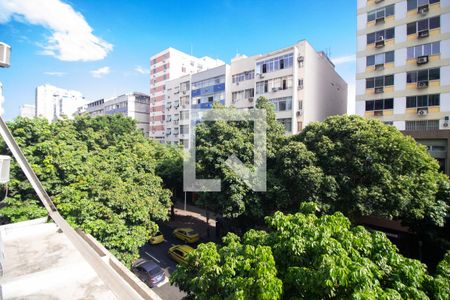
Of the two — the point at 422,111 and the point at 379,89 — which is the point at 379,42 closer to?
the point at 379,89

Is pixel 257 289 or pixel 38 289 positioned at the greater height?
pixel 257 289

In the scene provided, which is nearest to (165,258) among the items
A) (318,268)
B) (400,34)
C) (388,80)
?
(318,268)

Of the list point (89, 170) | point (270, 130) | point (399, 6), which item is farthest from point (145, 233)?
point (399, 6)

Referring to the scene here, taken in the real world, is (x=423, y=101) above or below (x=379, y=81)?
below

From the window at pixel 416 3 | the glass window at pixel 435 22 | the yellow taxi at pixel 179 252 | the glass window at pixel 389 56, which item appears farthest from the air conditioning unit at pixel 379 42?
the yellow taxi at pixel 179 252

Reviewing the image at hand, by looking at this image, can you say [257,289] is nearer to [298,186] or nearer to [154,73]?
[298,186]

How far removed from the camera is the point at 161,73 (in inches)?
1572

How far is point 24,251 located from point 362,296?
6.80 meters

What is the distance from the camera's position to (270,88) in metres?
21.5

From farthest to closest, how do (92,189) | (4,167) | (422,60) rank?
(422,60) → (92,189) → (4,167)

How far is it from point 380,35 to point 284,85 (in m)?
7.34

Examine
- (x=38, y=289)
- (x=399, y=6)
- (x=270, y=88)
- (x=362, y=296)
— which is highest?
(x=399, y=6)

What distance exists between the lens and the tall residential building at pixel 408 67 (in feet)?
47.6

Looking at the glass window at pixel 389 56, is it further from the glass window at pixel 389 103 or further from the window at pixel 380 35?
the glass window at pixel 389 103
